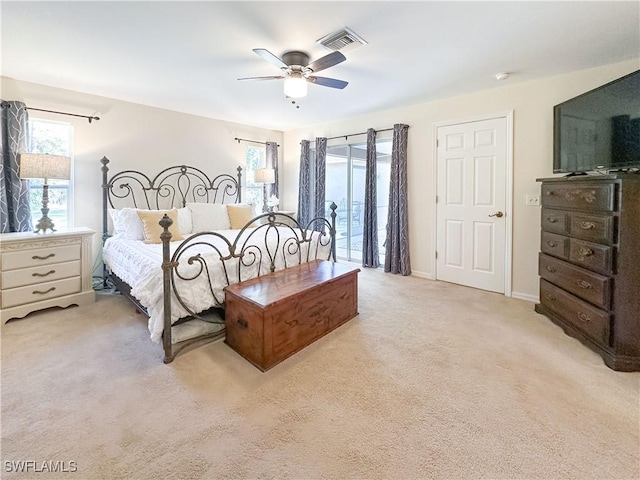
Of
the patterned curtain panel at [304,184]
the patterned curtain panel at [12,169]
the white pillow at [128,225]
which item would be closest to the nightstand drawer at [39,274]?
the white pillow at [128,225]

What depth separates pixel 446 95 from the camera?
12.7ft

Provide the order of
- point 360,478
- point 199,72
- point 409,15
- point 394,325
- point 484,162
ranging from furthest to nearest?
1. point 484,162
2. point 199,72
3. point 394,325
4. point 409,15
5. point 360,478

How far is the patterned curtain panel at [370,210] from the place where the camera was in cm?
474

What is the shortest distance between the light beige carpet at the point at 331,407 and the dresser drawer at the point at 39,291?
0.95 ft

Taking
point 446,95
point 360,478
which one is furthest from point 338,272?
point 446,95

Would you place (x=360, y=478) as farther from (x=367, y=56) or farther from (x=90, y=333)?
(x=367, y=56)

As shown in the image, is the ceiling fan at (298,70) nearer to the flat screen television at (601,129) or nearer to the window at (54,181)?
the flat screen television at (601,129)

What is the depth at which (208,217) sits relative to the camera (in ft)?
13.7

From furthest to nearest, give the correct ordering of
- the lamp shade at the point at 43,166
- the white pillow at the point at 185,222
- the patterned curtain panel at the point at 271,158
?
the patterned curtain panel at the point at 271,158, the white pillow at the point at 185,222, the lamp shade at the point at 43,166

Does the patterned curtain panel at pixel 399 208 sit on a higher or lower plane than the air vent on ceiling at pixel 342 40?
lower

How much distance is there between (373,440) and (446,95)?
3920mm

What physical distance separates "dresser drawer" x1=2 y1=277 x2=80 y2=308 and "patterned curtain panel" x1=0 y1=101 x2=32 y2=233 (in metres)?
0.82

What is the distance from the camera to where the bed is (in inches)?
88.9

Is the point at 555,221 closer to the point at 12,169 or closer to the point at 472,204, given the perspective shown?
the point at 472,204
